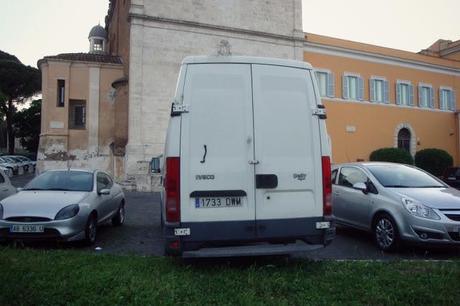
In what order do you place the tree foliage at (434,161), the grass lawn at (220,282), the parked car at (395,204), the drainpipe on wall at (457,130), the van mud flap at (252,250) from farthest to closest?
the drainpipe on wall at (457,130), the tree foliage at (434,161), the parked car at (395,204), the van mud flap at (252,250), the grass lawn at (220,282)

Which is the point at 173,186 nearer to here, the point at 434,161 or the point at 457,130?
the point at 434,161

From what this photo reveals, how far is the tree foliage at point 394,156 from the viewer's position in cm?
2788

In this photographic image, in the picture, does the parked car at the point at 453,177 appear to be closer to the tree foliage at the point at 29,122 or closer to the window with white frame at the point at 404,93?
the window with white frame at the point at 404,93

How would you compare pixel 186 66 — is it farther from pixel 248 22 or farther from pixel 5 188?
pixel 248 22

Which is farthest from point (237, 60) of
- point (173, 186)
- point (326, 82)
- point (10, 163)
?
point (10, 163)

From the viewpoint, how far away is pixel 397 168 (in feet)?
28.1

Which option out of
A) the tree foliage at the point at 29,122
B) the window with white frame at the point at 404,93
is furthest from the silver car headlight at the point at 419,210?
the tree foliage at the point at 29,122

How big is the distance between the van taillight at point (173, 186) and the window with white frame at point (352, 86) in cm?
2616

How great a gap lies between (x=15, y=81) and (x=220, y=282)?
46.8m

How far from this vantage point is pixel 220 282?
4.90 metres

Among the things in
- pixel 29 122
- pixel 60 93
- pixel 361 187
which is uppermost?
pixel 29 122

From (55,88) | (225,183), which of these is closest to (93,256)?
(225,183)

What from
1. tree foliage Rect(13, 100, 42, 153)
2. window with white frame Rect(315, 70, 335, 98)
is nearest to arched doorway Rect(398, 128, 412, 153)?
window with white frame Rect(315, 70, 335, 98)

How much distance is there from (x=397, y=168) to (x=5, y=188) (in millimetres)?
9087
